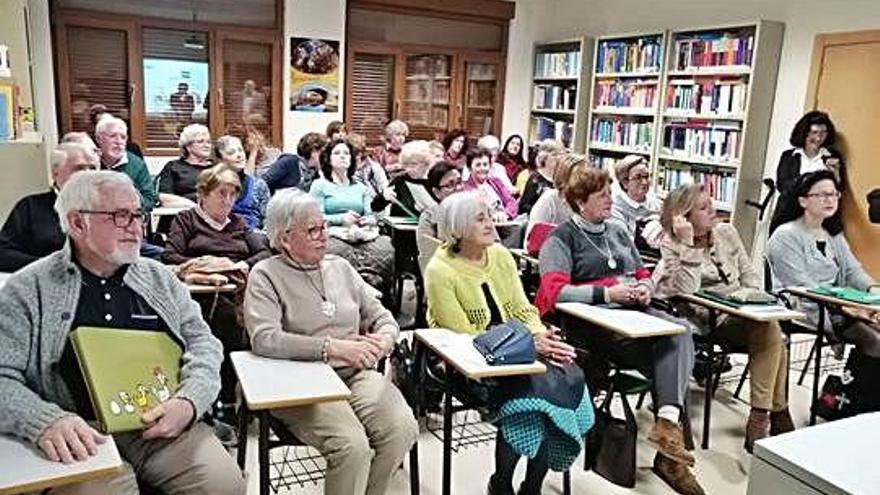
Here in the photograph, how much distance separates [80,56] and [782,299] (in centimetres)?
607

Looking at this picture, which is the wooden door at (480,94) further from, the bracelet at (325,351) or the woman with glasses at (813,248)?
the bracelet at (325,351)

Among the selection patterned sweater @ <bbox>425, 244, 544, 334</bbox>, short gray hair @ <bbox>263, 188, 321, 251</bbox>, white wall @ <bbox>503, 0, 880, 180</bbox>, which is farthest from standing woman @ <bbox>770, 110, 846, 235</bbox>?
short gray hair @ <bbox>263, 188, 321, 251</bbox>

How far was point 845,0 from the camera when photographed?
5.02 meters

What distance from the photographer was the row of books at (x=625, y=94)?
6582 millimetres

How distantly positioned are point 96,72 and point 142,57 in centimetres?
43

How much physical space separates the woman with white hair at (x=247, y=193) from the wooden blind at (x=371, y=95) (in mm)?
2913

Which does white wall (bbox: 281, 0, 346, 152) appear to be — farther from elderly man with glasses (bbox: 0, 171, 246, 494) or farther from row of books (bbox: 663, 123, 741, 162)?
elderly man with glasses (bbox: 0, 171, 246, 494)

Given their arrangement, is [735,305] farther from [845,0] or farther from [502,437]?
[845,0]

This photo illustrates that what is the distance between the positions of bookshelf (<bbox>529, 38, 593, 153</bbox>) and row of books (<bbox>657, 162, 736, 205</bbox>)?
126 centimetres

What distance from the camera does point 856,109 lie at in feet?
16.5

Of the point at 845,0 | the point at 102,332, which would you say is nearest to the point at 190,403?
the point at 102,332

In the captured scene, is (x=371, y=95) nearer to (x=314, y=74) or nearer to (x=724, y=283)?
(x=314, y=74)

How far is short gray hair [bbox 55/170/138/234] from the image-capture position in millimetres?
1891

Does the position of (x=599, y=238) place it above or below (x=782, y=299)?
above
